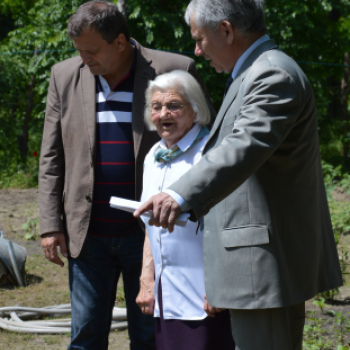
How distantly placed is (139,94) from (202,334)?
4.26 feet

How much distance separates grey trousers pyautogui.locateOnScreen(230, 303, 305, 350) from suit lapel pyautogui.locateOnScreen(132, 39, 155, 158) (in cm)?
122

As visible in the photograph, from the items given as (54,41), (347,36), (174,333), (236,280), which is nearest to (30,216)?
(54,41)

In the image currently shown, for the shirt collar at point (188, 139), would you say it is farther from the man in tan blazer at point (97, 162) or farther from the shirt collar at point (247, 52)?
the shirt collar at point (247, 52)

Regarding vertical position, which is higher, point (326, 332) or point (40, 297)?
point (326, 332)

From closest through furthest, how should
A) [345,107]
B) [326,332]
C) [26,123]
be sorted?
1. [326,332]
2. [345,107]
3. [26,123]

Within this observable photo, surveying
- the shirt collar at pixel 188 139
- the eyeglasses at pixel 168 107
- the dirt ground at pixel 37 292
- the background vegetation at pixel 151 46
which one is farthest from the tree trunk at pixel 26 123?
the shirt collar at pixel 188 139

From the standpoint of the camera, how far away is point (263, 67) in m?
1.85

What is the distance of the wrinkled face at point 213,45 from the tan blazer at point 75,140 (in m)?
0.90

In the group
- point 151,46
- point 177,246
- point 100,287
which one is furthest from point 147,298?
point 151,46

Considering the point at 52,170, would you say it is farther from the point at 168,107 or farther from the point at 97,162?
the point at 168,107

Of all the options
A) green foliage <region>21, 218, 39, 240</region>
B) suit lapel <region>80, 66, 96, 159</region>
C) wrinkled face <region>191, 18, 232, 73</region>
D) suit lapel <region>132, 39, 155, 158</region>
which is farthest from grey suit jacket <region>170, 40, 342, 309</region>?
green foliage <region>21, 218, 39, 240</region>

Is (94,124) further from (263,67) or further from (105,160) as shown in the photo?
(263,67)

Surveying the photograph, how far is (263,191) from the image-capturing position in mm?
1907

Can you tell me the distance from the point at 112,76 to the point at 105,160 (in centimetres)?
47
